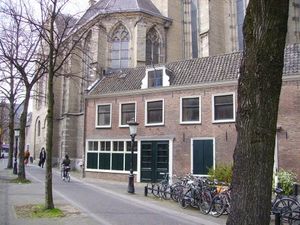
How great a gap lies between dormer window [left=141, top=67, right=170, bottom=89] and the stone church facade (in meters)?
4.85

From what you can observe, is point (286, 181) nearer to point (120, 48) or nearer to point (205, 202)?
point (205, 202)

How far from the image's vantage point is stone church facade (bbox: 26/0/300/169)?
31031mm

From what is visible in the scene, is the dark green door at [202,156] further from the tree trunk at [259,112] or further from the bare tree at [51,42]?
the tree trunk at [259,112]

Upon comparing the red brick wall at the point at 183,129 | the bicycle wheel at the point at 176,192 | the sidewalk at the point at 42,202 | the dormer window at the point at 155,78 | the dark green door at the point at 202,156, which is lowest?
the sidewalk at the point at 42,202

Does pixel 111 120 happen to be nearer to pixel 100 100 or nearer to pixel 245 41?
pixel 100 100

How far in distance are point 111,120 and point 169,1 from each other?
589 inches

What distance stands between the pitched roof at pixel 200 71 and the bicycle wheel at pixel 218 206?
30.3 feet

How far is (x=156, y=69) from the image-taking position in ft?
82.9

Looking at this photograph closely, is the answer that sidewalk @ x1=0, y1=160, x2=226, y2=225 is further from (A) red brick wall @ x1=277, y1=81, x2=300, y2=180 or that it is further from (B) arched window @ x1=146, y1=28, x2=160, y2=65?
(B) arched window @ x1=146, y1=28, x2=160, y2=65

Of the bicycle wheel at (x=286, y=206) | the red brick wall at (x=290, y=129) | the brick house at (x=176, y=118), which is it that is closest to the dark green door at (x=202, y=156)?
the brick house at (x=176, y=118)

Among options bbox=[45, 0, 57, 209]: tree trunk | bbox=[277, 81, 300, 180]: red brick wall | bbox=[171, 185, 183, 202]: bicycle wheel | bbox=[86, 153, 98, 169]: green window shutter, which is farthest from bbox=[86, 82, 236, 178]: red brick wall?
bbox=[45, 0, 57, 209]: tree trunk

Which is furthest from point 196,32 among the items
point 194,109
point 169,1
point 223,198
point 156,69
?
point 223,198

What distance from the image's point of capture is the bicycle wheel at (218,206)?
41.1 ft

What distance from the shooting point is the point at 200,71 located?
78.0 ft
